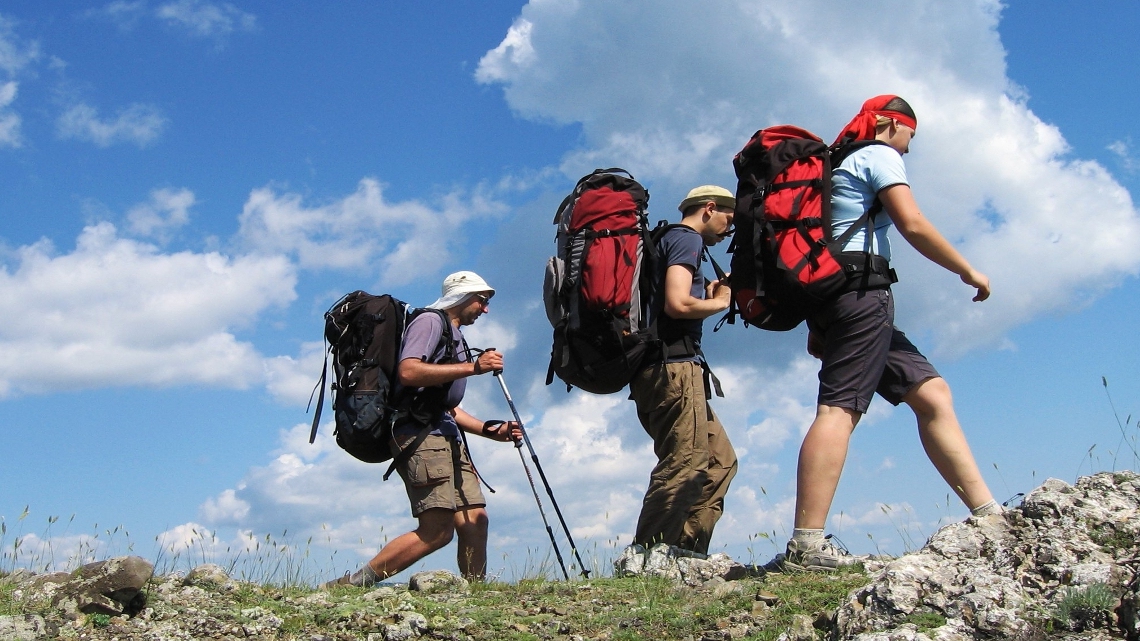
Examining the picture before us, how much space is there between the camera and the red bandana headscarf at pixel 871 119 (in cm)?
612

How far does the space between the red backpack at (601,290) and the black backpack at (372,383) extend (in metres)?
1.00

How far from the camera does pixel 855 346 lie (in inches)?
225

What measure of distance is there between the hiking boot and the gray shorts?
758 mm

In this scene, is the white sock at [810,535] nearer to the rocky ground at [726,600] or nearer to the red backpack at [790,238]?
the rocky ground at [726,600]

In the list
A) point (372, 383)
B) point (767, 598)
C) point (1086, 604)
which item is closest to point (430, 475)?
point (372, 383)

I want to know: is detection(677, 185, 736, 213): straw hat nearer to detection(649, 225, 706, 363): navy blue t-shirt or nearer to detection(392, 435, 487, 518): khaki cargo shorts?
detection(649, 225, 706, 363): navy blue t-shirt

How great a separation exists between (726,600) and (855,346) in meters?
1.54

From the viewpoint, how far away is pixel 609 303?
6.70 metres

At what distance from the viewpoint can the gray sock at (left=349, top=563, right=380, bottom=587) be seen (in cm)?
698

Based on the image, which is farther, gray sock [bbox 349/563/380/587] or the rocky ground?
gray sock [bbox 349/563/380/587]

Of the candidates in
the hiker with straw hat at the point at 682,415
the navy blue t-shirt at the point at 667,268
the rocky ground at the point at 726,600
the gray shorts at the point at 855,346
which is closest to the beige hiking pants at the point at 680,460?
the hiker with straw hat at the point at 682,415

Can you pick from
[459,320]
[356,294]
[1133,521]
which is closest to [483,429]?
[459,320]

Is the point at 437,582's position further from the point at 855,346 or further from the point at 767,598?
the point at 855,346

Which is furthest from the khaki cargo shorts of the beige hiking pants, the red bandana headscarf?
the red bandana headscarf
